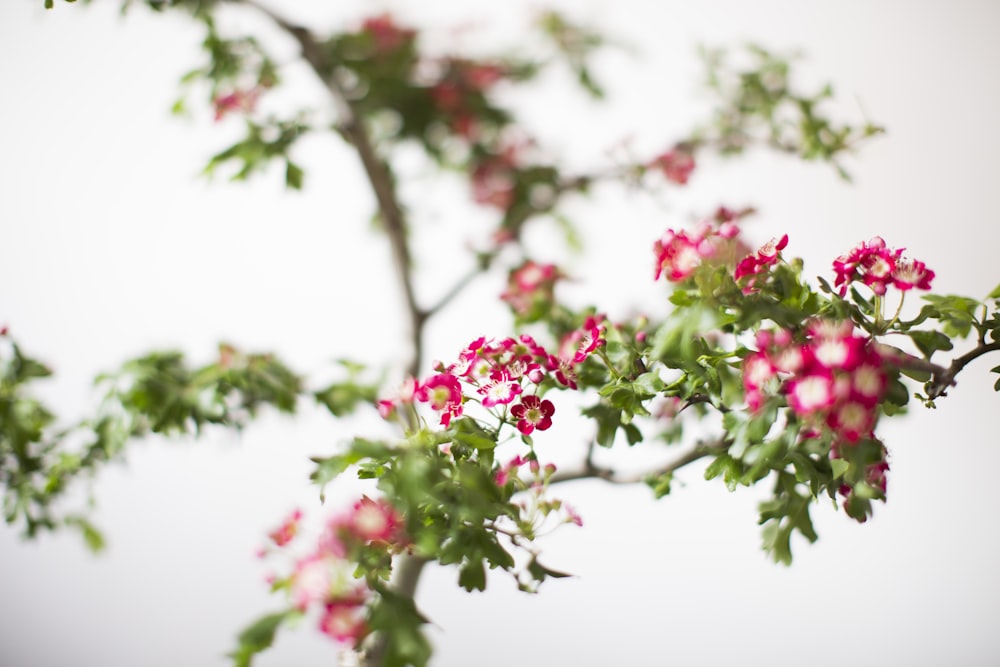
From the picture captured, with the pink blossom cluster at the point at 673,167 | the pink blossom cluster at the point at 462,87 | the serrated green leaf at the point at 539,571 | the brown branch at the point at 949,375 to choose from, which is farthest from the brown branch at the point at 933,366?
the pink blossom cluster at the point at 462,87

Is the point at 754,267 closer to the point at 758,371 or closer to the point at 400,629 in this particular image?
the point at 758,371

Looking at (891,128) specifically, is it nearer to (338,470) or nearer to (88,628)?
(338,470)

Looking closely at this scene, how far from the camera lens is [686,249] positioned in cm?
60

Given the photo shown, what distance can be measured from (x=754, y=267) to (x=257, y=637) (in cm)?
51

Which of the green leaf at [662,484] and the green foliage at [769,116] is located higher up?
the green foliage at [769,116]

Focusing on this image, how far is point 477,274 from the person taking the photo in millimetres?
1429

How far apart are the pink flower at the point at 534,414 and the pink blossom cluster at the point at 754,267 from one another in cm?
21

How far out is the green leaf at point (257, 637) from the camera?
0.50 metres

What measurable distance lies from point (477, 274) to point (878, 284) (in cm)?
94

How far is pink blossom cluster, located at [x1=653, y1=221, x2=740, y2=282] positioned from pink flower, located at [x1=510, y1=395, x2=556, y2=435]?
0.17 meters

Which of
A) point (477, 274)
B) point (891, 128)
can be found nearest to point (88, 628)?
point (477, 274)

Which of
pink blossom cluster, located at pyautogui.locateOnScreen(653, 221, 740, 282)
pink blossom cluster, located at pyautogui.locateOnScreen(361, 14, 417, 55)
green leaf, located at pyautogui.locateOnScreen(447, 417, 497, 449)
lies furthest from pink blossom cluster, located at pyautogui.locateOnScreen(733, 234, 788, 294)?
pink blossom cluster, located at pyautogui.locateOnScreen(361, 14, 417, 55)

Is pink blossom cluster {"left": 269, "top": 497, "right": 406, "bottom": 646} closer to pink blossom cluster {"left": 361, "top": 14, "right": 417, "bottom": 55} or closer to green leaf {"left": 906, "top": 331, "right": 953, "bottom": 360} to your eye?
green leaf {"left": 906, "top": 331, "right": 953, "bottom": 360}

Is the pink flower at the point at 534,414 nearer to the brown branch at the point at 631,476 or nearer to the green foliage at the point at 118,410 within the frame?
the brown branch at the point at 631,476
